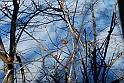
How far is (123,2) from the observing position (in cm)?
66

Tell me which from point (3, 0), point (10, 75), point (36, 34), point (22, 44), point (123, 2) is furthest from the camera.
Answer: point (36, 34)

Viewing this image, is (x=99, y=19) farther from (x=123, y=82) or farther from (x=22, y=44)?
(x=123, y=82)

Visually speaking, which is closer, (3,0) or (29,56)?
(3,0)

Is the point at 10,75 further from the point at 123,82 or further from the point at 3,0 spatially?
the point at 123,82

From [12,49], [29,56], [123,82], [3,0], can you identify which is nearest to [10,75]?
[12,49]

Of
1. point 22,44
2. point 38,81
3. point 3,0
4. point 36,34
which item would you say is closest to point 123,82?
point 38,81

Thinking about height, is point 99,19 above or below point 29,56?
above

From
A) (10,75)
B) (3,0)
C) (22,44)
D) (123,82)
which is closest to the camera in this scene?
(123,82)

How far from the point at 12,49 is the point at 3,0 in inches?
18.2

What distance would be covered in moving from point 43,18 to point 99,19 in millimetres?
1159

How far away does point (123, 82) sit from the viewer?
1.74m

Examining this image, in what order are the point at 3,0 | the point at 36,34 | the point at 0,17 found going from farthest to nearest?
the point at 36,34 → the point at 0,17 → the point at 3,0

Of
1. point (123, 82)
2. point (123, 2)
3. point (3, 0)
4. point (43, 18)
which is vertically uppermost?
point (3, 0)

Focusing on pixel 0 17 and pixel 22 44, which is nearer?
pixel 0 17
